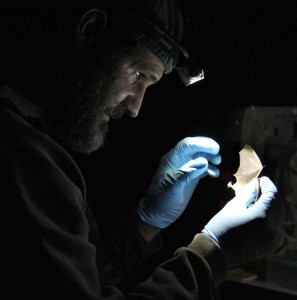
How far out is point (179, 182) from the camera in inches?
70.8

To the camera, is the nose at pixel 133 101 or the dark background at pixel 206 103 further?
the dark background at pixel 206 103

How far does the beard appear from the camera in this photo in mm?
1224

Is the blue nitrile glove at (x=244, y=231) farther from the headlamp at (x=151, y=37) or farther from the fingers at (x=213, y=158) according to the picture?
the headlamp at (x=151, y=37)

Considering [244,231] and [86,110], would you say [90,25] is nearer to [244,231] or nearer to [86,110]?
[86,110]

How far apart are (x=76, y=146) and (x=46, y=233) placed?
1.73 feet

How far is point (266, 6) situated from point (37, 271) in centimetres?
166

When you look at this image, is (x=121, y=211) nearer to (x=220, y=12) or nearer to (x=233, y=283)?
(x=233, y=283)

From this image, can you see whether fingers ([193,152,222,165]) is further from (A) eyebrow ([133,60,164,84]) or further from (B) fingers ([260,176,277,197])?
(A) eyebrow ([133,60,164,84])

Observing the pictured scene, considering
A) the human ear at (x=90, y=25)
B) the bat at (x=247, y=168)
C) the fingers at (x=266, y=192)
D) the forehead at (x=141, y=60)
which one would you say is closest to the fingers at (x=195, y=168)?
A: the bat at (x=247, y=168)

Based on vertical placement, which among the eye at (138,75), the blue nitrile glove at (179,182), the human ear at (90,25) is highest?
the human ear at (90,25)

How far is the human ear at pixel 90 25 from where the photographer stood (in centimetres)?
120

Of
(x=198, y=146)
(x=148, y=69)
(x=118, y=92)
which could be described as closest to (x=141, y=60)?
(x=148, y=69)

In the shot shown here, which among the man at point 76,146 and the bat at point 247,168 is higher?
the man at point 76,146

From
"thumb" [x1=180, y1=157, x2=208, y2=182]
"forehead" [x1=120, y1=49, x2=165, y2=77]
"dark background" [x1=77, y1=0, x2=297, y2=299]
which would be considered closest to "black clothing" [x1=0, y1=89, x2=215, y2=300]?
"forehead" [x1=120, y1=49, x2=165, y2=77]
